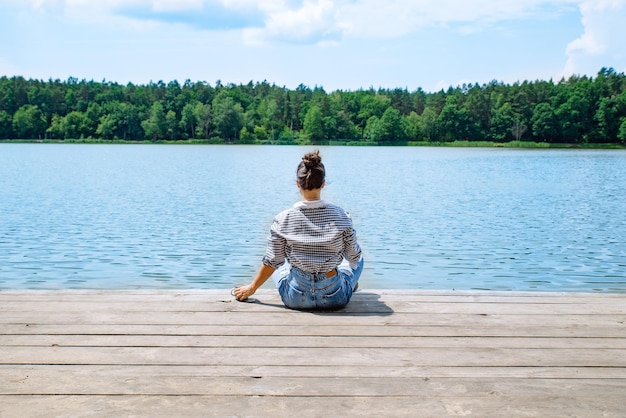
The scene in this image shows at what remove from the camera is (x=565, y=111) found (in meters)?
87.0

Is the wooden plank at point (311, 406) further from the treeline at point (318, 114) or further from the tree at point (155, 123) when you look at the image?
the tree at point (155, 123)

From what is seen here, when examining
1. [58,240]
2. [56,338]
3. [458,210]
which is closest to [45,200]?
[58,240]

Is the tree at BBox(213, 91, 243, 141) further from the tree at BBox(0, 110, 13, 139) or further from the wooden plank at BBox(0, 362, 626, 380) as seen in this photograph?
the wooden plank at BBox(0, 362, 626, 380)

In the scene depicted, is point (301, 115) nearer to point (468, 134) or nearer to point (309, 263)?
point (468, 134)

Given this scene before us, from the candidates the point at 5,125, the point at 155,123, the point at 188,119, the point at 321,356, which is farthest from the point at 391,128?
the point at 321,356

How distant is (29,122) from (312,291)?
10482 centimetres

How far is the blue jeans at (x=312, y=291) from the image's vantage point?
3750 mm

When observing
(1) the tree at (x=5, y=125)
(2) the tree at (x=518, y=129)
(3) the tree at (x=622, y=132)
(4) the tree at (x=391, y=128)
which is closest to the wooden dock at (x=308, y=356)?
(3) the tree at (x=622, y=132)

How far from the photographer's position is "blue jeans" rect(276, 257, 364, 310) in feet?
12.3

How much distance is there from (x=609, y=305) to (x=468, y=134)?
9495cm

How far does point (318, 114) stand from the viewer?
9738cm

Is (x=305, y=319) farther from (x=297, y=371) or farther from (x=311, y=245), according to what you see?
(x=297, y=371)

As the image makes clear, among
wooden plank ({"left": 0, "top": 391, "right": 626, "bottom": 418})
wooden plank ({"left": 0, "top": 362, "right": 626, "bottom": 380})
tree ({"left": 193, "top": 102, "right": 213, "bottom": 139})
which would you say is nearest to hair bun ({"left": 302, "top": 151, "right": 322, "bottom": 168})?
wooden plank ({"left": 0, "top": 362, "right": 626, "bottom": 380})

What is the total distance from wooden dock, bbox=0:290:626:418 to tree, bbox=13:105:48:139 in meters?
104
